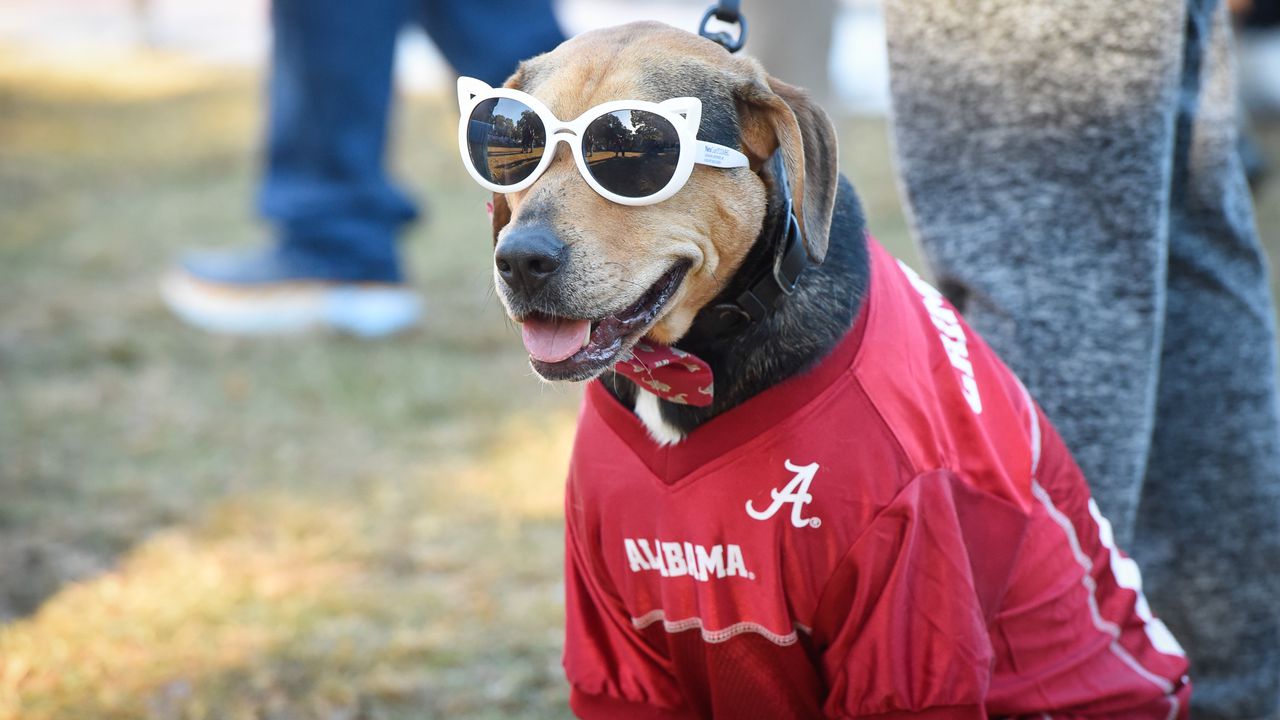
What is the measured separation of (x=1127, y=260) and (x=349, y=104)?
3.49 m

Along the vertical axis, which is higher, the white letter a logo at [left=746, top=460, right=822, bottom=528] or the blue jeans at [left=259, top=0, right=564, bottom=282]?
the blue jeans at [left=259, top=0, right=564, bottom=282]

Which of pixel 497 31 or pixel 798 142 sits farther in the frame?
pixel 497 31

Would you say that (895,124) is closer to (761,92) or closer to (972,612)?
(761,92)

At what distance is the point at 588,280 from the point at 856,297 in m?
0.45

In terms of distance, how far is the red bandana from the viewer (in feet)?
6.89

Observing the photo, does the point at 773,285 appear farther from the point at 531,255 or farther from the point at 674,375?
the point at 531,255

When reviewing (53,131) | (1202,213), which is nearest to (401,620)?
(1202,213)

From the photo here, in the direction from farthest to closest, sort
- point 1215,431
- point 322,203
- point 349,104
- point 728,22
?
point 322,203
point 349,104
point 1215,431
point 728,22

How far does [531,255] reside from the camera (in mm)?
2023

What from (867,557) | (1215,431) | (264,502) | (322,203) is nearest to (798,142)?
(867,557)

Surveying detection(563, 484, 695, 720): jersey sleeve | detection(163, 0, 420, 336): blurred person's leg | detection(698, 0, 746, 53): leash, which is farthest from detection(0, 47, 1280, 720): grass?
detection(698, 0, 746, 53): leash

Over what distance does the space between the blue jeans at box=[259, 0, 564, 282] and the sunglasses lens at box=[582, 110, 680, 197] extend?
272 cm

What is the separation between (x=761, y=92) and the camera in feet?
6.91

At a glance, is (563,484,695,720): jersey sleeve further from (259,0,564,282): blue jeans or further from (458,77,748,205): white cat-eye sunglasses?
(259,0,564,282): blue jeans
